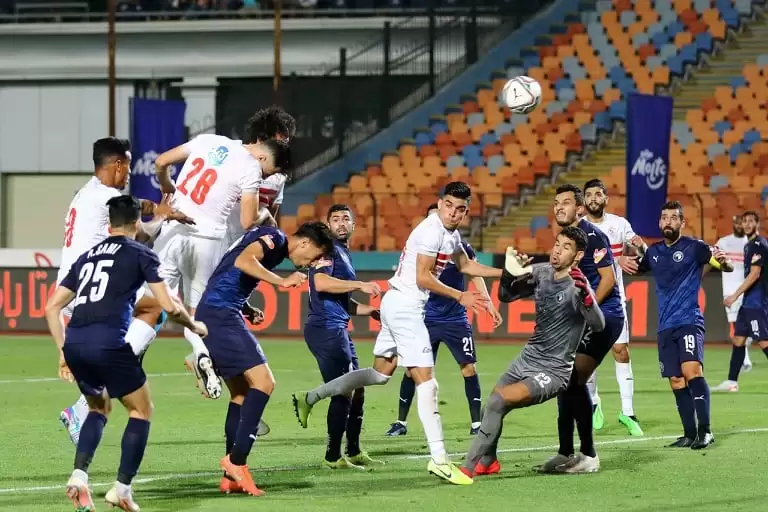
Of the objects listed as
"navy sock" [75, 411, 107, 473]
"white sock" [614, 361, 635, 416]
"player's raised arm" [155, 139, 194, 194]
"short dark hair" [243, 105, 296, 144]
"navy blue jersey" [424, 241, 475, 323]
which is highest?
"short dark hair" [243, 105, 296, 144]

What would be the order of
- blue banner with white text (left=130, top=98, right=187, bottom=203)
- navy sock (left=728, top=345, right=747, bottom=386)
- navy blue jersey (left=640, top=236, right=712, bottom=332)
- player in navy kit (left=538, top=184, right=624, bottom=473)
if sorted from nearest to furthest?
player in navy kit (left=538, top=184, right=624, bottom=473) → navy blue jersey (left=640, top=236, right=712, bottom=332) → navy sock (left=728, top=345, right=747, bottom=386) → blue banner with white text (left=130, top=98, right=187, bottom=203)

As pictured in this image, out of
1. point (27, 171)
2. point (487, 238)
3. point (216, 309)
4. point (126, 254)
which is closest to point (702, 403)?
point (216, 309)

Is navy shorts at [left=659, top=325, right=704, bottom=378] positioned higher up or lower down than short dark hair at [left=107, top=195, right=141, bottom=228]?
lower down

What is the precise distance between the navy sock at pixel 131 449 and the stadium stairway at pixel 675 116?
21854 mm

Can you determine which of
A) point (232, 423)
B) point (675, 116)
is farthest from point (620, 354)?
point (675, 116)

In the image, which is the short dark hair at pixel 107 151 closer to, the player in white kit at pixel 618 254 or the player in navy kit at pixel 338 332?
the player in navy kit at pixel 338 332

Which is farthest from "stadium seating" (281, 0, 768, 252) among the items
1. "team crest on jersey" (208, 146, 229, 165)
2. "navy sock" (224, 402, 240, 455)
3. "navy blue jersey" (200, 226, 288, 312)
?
"navy blue jersey" (200, 226, 288, 312)

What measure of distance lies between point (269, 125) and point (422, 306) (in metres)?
1.88

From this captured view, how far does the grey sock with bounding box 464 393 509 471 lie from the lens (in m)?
10.4

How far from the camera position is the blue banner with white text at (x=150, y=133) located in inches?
1106

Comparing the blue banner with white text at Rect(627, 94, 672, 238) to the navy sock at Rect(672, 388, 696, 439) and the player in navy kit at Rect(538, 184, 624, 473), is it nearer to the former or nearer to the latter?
the player in navy kit at Rect(538, 184, 624, 473)

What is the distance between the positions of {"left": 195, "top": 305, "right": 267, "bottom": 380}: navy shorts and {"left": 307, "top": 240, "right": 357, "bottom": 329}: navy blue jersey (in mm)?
1933

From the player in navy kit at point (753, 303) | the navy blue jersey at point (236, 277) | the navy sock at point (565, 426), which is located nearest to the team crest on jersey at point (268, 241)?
the navy blue jersey at point (236, 277)

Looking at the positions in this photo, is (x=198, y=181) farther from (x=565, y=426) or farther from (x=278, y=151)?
(x=565, y=426)
